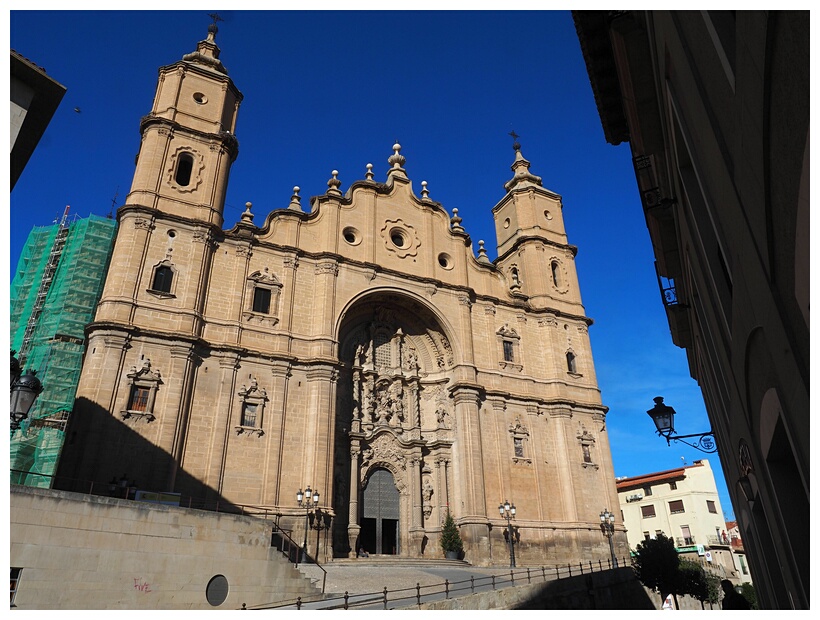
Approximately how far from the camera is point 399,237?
103 feet

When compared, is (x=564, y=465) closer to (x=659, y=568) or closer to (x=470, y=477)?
(x=470, y=477)

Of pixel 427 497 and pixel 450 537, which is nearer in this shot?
pixel 450 537

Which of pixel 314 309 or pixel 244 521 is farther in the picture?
pixel 314 309

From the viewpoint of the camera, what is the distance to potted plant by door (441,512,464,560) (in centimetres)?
2361

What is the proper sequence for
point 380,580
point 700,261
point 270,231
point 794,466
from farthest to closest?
point 270,231 < point 380,580 < point 700,261 < point 794,466

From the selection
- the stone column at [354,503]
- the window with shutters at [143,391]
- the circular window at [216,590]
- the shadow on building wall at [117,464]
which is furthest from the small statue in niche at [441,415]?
the circular window at [216,590]

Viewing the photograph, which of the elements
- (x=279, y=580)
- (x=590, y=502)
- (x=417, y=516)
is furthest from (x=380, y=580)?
(x=590, y=502)

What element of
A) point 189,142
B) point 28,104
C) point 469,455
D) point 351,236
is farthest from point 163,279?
point 469,455

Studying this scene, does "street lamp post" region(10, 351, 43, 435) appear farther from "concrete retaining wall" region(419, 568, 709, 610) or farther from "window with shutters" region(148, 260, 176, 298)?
"window with shutters" region(148, 260, 176, 298)

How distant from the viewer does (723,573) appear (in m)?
42.3

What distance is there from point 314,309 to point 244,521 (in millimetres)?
12393

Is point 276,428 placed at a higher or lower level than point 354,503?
higher

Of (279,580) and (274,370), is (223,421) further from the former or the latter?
(279,580)

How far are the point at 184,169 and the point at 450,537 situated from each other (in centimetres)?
2088
